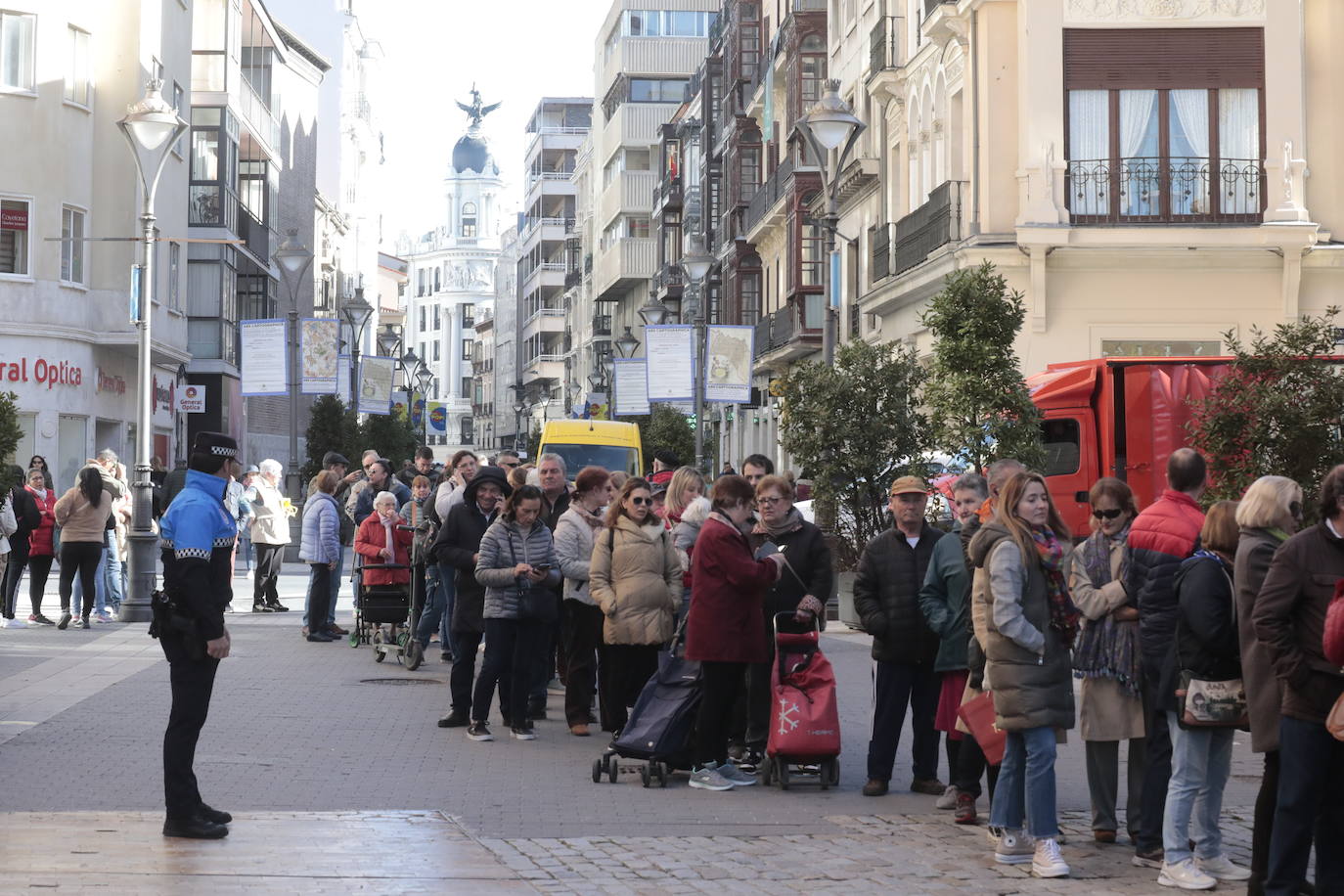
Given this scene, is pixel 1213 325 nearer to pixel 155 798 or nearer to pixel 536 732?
pixel 536 732

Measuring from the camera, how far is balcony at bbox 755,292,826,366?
48.7 m

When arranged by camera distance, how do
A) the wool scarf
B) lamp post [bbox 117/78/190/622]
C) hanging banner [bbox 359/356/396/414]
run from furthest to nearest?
hanging banner [bbox 359/356/396/414], lamp post [bbox 117/78/190/622], the wool scarf

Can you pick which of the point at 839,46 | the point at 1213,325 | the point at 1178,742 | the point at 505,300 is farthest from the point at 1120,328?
the point at 505,300

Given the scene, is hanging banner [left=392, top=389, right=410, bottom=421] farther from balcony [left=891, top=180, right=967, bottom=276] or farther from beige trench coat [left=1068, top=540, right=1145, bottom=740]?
beige trench coat [left=1068, top=540, right=1145, bottom=740]

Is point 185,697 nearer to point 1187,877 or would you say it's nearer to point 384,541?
point 1187,877

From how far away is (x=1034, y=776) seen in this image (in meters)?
8.90

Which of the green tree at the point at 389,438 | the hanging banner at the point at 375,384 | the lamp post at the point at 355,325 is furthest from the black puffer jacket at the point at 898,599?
the green tree at the point at 389,438

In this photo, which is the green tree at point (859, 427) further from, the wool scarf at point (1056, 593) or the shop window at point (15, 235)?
the shop window at point (15, 235)

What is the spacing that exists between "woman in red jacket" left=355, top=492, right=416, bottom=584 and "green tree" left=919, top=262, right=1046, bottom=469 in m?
5.78

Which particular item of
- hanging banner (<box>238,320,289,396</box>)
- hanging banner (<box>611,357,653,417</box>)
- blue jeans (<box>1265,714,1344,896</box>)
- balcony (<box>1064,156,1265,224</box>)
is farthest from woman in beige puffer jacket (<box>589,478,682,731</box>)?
hanging banner (<box>611,357,653,417</box>)

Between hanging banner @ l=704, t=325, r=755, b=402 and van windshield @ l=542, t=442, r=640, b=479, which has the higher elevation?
hanging banner @ l=704, t=325, r=755, b=402

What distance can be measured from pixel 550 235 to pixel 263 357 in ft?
297

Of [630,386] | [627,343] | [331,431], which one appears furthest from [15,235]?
[627,343]

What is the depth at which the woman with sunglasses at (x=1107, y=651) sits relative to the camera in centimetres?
945
